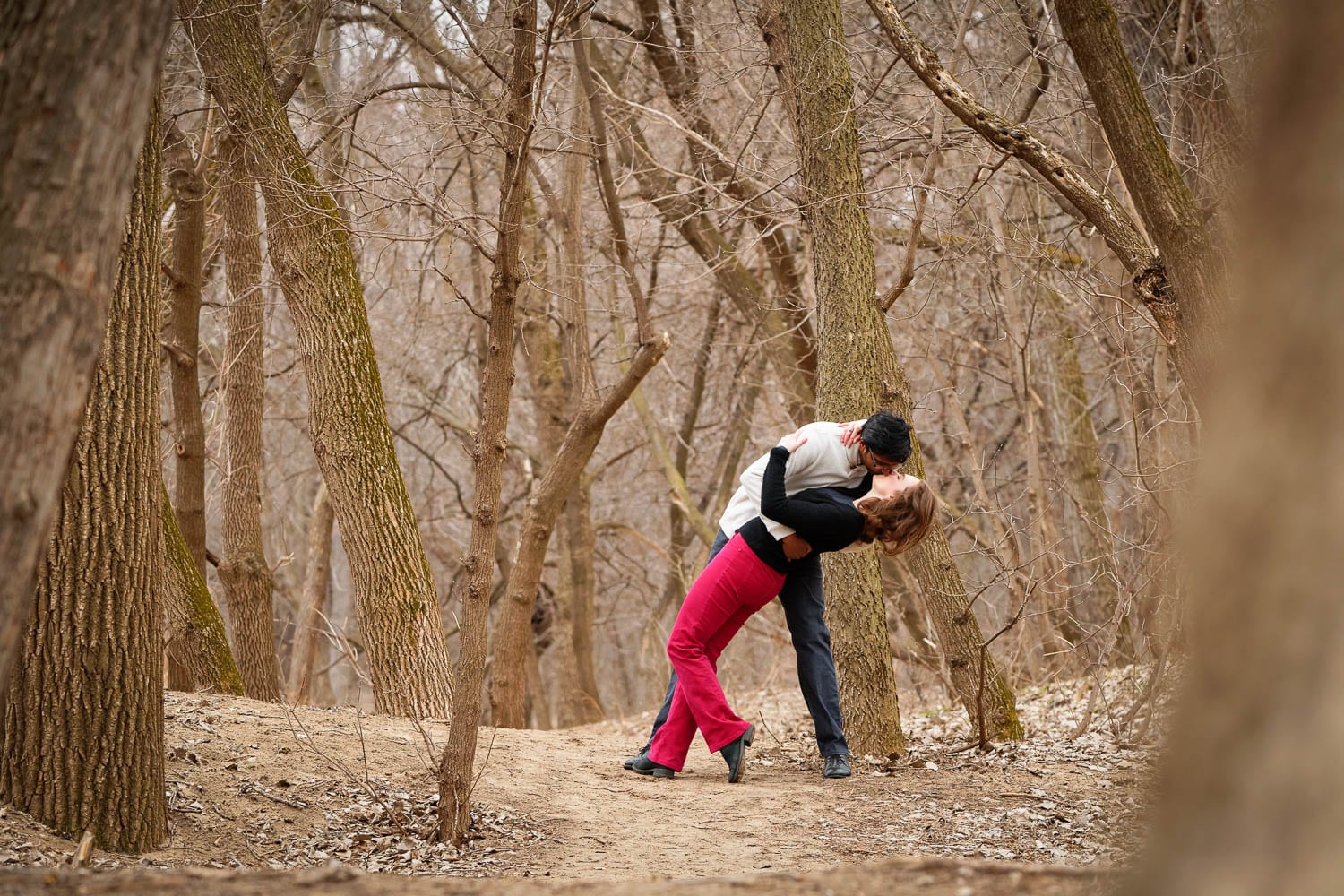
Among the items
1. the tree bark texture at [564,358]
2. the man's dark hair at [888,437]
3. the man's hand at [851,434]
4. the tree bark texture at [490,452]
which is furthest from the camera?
the tree bark texture at [564,358]

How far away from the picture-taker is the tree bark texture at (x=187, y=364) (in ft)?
26.1

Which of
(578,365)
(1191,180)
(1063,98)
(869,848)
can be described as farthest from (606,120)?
(869,848)

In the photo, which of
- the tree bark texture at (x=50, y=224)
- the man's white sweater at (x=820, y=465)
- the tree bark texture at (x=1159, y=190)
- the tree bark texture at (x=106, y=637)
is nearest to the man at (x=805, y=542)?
the man's white sweater at (x=820, y=465)

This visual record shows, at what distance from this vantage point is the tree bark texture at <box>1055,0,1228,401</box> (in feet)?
14.4

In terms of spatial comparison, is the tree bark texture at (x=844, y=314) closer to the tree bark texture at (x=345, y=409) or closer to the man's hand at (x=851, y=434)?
the man's hand at (x=851, y=434)

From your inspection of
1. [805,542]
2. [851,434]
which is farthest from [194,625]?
[851,434]

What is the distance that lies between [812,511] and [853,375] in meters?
1.26

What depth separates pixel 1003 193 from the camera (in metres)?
11.1

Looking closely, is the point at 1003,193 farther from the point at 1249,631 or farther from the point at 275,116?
the point at 1249,631

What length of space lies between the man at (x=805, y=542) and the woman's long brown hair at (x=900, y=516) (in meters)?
0.17

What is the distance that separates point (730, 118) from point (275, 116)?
4.92m

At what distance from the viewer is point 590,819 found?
4.80 metres

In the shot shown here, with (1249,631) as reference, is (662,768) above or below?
below

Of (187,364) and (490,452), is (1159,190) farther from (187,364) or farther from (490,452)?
(187,364)
